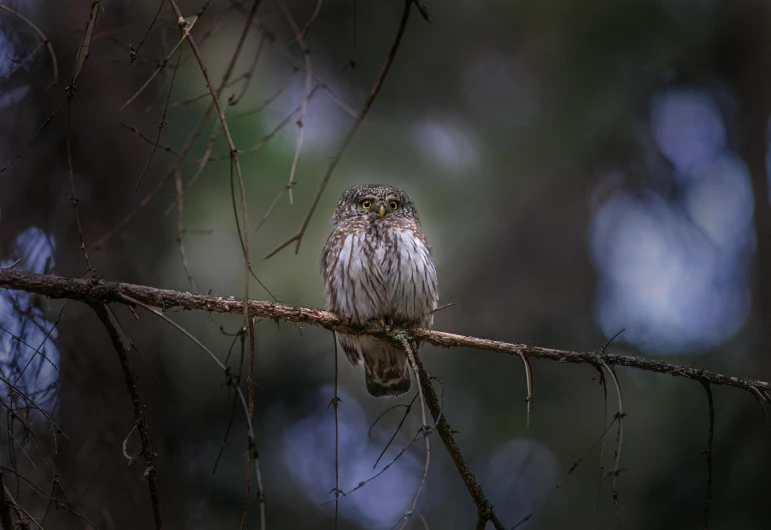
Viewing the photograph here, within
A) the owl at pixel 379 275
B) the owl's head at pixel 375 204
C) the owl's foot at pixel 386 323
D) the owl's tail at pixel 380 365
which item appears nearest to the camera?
the owl's foot at pixel 386 323

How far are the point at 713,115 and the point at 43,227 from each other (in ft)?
19.3

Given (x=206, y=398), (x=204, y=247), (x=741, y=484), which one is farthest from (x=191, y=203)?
(x=741, y=484)

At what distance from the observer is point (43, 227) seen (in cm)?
408

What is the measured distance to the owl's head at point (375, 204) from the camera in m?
4.10

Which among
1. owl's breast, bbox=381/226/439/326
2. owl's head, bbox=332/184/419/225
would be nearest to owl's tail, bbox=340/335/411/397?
owl's breast, bbox=381/226/439/326

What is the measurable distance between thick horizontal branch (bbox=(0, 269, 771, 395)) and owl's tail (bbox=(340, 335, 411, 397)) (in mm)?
973

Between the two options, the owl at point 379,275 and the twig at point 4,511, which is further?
the owl at point 379,275

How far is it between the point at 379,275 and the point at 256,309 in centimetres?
115

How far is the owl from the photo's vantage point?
3572 mm

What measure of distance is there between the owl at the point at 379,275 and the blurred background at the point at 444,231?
590 mm

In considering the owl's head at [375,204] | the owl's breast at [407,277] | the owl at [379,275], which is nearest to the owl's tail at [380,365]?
the owl at [379,275]

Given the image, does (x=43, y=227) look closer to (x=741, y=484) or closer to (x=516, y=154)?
(x=516, y=154)

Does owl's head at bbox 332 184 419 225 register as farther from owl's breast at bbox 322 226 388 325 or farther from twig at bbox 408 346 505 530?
twig at bbox 408 346 505 530

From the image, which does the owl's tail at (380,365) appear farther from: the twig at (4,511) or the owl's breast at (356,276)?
the twig at (4,511)
